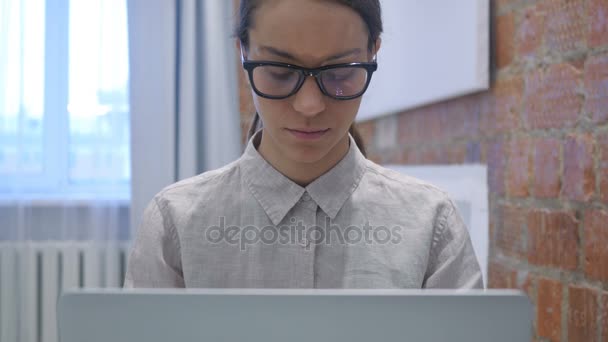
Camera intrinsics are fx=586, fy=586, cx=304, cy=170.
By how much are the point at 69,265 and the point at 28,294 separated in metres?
0.21

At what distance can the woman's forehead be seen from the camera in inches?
29.7

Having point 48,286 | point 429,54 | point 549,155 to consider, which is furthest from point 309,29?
point 48,286

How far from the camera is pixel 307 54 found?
29.7 inches

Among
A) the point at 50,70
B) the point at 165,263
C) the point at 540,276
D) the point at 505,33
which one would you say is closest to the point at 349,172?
the point at 165,263

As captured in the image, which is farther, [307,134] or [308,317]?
[307,134]

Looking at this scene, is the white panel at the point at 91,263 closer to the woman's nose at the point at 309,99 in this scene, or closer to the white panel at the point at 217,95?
the white panel at the point at 217,95

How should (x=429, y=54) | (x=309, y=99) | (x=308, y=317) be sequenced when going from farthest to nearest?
(x=429, y=54)
(x=309, y=99)
(x=308, y=317)

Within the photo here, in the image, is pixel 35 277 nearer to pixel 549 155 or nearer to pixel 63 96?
pixel 63 96

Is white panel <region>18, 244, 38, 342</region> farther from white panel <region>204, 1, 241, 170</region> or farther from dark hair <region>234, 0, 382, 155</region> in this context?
dark hair <region>234, 0, 382, 155</region>

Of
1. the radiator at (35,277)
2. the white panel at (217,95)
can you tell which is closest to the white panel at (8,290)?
the radiator at (35,277)

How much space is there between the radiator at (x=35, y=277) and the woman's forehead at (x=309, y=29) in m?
1.93

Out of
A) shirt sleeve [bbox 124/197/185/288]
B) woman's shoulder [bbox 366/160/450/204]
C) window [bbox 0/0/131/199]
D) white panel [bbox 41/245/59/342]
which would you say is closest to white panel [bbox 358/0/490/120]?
woman's shoulder [bbox 366/160/450/204]

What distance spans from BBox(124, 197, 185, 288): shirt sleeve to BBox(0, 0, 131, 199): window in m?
1.74

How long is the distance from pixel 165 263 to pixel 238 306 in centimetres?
48
